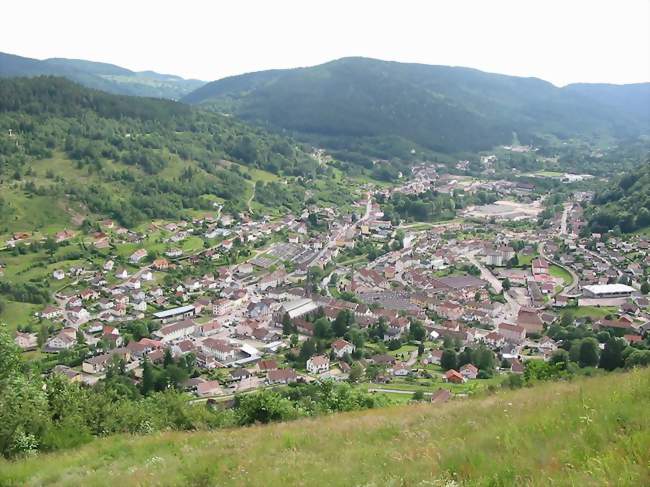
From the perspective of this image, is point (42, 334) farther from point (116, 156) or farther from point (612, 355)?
point (116, 156)

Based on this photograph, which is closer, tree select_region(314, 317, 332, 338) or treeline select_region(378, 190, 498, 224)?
tree select_region(314, 317, 332, 338)

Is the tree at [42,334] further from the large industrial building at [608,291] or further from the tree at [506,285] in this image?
the large industrial building at [608,291]

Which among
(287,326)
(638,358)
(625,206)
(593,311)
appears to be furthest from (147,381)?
(625,206)

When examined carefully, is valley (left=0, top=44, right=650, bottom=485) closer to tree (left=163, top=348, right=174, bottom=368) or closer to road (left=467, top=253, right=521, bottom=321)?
tree (left=163, top=348, right=174, bottom=368)

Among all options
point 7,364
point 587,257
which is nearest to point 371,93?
point 587,257

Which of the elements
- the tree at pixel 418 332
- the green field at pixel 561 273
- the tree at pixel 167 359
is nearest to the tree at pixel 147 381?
the tree at pixel 167 359

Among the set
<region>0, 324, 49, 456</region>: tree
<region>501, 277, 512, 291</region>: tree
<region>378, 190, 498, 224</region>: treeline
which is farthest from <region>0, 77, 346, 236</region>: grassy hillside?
<region>0, 324, 49, 456</region>: tree
